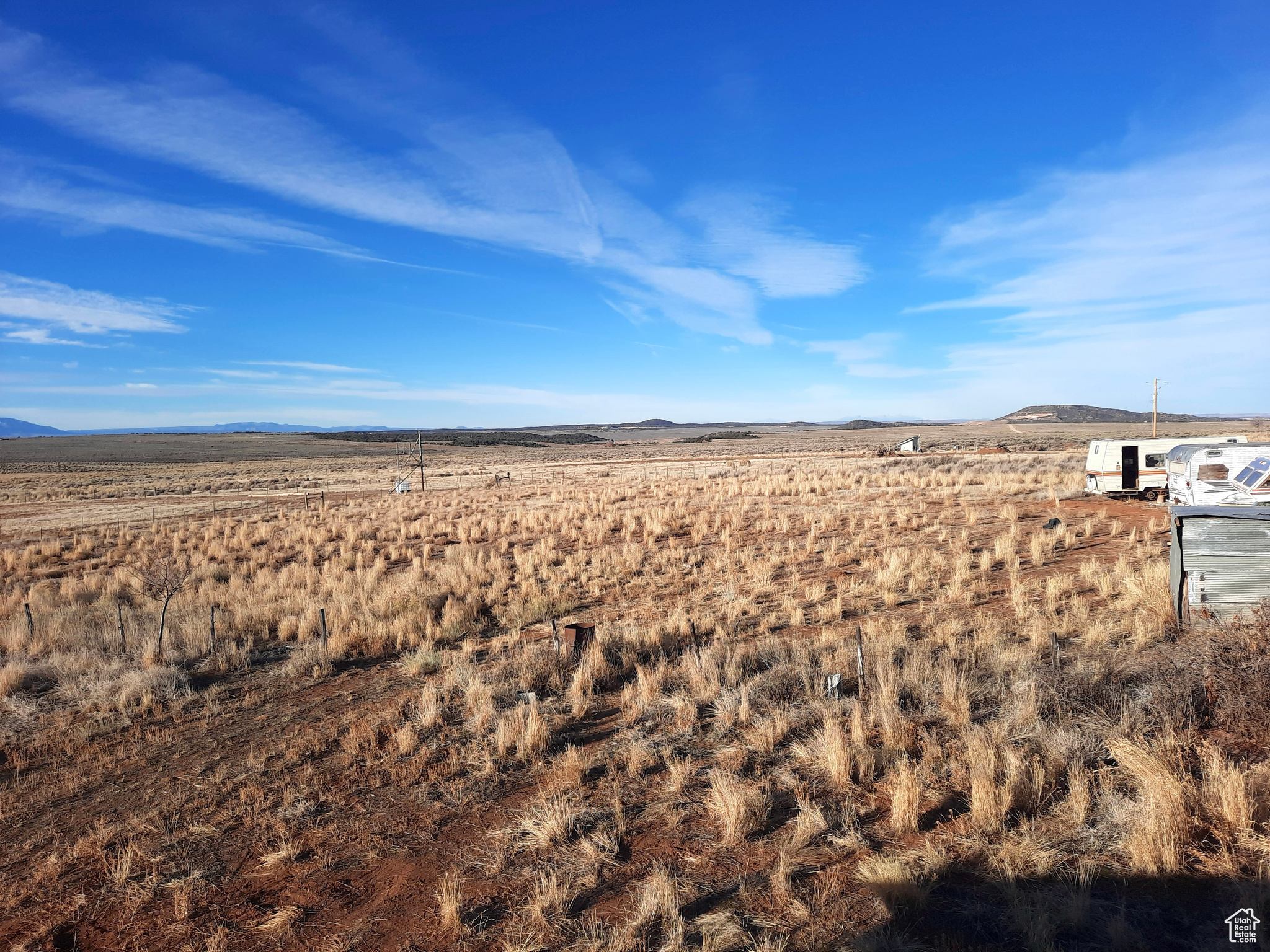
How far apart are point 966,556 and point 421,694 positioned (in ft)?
38.1

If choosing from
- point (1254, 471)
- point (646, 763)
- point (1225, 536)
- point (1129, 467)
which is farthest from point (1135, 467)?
point (646, 763)

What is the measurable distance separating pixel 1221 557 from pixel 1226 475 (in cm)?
972

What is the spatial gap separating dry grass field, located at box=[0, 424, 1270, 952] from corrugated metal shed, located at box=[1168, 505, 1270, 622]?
2.40ft

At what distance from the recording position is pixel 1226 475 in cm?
1511

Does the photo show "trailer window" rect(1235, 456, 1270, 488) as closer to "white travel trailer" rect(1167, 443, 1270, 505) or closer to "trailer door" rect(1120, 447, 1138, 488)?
"white travel trailer" rect(1167, 443, 1270, 505)

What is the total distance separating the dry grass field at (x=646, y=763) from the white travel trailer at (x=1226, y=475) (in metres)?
2.09

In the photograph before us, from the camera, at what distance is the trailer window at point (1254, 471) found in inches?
571

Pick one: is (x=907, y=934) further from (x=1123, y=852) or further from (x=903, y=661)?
(x=903, y=661)

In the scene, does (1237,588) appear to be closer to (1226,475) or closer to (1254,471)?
(1254,471)

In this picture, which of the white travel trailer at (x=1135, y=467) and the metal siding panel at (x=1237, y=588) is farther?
the white travel trailer at (x=1135, y=467)

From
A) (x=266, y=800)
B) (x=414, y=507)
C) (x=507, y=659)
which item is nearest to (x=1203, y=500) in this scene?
(x=507, y=659)

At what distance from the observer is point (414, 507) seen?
3148 cm

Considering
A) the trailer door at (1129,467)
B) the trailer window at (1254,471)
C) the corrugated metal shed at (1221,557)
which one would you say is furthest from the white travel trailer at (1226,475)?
the corrugated metal shed at (1221,557)

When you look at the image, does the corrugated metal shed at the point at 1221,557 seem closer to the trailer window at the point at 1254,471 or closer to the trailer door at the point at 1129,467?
the trailer window at the point at 1254,471
